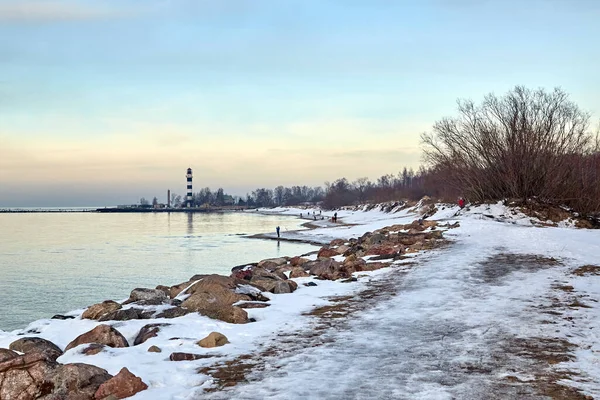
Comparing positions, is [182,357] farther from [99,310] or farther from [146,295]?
[146,295]

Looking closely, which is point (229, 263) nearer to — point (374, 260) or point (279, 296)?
point (374, 260)

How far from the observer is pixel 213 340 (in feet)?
20.9

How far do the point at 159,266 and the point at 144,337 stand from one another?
1714cm

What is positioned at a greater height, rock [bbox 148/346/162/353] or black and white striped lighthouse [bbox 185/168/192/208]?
black and white striped lighthouse [bbox 185/168/192/208]

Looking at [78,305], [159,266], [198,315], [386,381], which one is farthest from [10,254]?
[386,381]

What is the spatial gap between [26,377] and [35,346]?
1512mm

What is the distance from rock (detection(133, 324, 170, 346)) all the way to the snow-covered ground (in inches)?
5.3

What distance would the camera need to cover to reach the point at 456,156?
104 feet

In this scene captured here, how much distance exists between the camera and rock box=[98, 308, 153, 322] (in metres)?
8.00

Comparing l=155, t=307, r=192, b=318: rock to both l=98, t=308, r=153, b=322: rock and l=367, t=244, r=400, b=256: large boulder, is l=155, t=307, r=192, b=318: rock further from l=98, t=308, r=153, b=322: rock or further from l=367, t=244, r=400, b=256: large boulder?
l=367, t=244, r=400, b=256: large boulder

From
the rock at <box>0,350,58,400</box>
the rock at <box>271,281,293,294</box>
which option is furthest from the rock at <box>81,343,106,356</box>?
the rock at <box>271,281,293,294</box>

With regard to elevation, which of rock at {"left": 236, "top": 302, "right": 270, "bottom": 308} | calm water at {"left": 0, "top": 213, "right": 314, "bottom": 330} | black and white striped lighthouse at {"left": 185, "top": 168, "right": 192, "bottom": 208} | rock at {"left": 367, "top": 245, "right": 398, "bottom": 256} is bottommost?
calm water at {"left": 0, "top": 213, "right": 314, "bottom": 330}

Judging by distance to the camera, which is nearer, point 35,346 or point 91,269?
point 35,346

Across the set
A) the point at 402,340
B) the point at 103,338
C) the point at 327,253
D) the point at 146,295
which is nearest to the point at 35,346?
the point at 103,338
